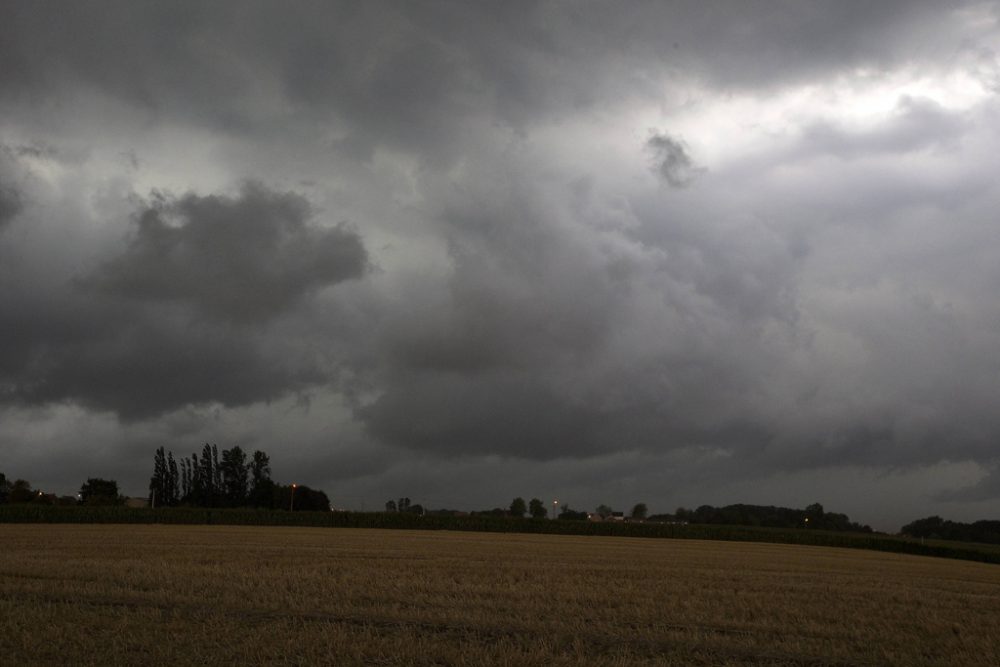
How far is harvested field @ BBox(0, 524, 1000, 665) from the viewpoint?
14.2 metres

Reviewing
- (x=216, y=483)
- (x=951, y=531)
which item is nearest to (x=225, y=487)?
(x=216, y=483)

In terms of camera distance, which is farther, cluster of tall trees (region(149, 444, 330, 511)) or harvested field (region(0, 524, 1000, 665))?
cluster of tall trees (region(149, 444, 330, 511))

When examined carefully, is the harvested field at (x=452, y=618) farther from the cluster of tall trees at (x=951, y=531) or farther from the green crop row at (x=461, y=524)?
the cluster of tall trees at (x=951, y=531)

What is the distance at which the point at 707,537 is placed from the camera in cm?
10031

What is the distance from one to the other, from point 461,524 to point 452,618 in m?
83.0

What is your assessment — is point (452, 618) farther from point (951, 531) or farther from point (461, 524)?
point (951, 531)

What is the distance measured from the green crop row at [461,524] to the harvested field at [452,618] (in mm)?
61230

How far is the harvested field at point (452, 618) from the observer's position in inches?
560

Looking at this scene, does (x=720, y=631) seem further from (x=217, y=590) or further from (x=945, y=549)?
(x=945, y=549)

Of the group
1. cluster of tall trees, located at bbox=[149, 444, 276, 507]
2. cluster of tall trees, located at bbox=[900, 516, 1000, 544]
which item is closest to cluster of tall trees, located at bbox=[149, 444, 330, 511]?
cluster of tall trees, located at bbox=[149, 444, 276, 507]

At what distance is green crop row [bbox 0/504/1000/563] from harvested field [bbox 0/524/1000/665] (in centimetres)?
6123

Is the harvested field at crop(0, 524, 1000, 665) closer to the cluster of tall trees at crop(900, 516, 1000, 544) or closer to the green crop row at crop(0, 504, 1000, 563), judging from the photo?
the green crop row at crop(0, 504, 1000, 563)

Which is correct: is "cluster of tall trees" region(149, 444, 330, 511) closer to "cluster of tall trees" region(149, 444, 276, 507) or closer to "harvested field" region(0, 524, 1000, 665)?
"cluster of tall trees" region(149, 444, 276, 507)

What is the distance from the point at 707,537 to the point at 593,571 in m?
73.7
